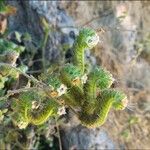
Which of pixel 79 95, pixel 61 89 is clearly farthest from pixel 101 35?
pixel 61 89

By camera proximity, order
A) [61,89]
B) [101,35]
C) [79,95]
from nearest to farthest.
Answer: [61,89] → [79,95] → [101,35]

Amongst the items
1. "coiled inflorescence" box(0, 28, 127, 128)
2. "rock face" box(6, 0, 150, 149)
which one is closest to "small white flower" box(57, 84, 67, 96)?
"coiled inflorescence" box(0, 28, 127, 128)

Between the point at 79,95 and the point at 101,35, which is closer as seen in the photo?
the point at 79,95

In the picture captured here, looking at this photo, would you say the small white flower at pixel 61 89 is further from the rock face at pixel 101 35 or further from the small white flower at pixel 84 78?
the rock face at pixel 101 35

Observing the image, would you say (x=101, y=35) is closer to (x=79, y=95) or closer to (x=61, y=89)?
(x=79, y=95)

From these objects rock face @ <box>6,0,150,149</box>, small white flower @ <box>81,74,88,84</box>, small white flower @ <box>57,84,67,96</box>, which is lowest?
rock face @ <box>6,0,150,149</box>

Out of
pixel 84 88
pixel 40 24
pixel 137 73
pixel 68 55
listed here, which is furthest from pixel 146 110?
pixel 84 88

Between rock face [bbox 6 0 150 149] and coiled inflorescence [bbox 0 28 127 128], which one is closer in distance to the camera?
coiled inflorescence [bbox 0 28 127 128]

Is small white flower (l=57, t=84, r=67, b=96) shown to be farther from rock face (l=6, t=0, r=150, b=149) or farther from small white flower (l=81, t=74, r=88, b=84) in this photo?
rock face (l=6, t=0, r=150, b=149)

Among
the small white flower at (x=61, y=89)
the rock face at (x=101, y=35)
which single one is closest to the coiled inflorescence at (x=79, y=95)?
the small white flower at (x=61, y=89)

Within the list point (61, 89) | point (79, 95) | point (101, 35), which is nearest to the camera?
point (61, 89)
